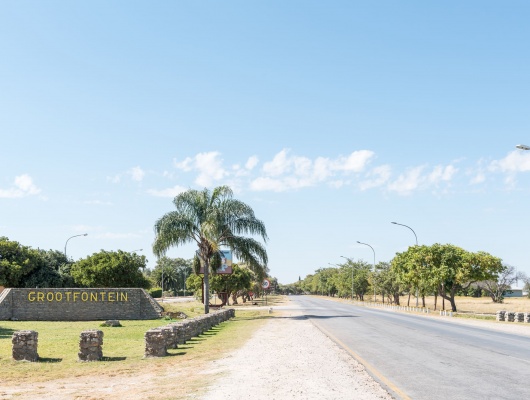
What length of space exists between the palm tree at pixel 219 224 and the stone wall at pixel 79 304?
382cm

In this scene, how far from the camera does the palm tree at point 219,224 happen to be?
39531 mm

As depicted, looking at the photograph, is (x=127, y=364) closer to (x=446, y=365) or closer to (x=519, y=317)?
(x=446, y=365)

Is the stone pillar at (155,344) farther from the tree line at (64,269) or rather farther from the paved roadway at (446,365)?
the tree line at (64,269)

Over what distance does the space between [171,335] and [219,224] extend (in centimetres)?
2118

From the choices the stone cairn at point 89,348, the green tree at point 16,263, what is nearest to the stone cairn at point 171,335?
the stone cairn at point 89,348

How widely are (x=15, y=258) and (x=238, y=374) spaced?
4914cm

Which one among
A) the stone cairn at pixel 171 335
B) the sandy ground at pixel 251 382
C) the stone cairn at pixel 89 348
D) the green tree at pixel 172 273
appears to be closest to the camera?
the sandy ground at pixel 251 382

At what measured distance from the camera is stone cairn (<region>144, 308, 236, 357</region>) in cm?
1672

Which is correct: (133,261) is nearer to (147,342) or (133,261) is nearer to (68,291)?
(68,291)

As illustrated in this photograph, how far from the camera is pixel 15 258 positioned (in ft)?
181

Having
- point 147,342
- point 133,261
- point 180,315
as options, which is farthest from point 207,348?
point 133,261

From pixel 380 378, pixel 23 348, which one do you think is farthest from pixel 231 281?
pixel 380 378

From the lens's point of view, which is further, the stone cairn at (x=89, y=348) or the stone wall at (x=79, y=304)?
the stone wall at (x=79, y=304)

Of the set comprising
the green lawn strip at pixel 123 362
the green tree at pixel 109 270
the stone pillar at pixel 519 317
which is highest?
the green tree at pixel 109 270
